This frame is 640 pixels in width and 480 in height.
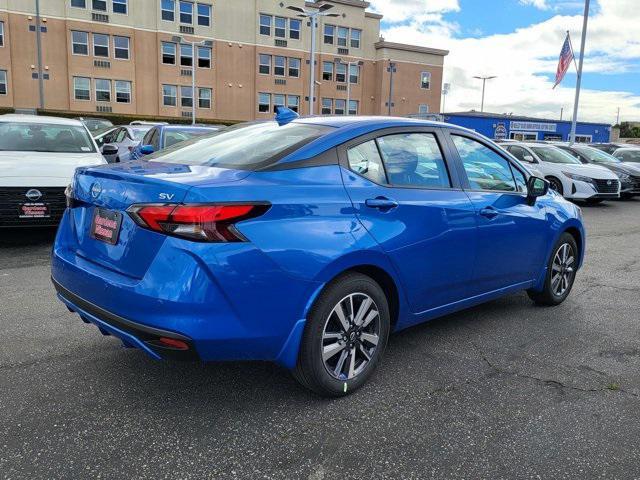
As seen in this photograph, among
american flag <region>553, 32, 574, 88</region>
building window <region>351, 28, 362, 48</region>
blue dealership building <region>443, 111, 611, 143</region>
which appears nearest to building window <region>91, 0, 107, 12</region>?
building window <region>351, 28, 362, 48</region>

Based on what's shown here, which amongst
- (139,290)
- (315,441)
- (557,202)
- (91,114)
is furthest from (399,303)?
(91,114)

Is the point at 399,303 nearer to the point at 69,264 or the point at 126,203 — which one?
the point at 126,203

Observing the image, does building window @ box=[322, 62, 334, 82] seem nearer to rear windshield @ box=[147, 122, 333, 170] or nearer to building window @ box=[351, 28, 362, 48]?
building window @ box=[351, 28, 362, 48]

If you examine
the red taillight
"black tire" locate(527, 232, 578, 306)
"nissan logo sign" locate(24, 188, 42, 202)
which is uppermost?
the red taillight

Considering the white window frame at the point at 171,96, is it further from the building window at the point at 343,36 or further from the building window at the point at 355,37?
the building window at the point at 355,37

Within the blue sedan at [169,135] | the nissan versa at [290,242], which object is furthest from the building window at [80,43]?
the nissan versa at [290,242]

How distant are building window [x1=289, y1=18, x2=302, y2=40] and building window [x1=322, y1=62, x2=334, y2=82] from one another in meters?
3.52

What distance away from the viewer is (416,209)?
3.49 metres

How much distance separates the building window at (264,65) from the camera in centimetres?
4684

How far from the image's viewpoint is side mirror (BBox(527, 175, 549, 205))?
451 cm

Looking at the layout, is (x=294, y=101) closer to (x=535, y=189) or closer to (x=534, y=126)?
(x=534, y=126)

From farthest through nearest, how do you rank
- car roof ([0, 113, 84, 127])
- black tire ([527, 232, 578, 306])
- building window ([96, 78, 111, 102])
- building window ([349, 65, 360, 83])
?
1. building window ([349, 65, 360, 83])
2. building window ([96, 78, 111, 102])
3. car roof ([0, 113, 84, 127])
4. black tire ([527, 232, 578, 306])

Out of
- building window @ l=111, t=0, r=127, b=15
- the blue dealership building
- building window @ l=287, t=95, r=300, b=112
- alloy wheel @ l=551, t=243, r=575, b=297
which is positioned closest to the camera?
alloy wheel @ l=551, t=243, r=575, b=297

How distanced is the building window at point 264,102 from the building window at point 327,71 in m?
5.75
